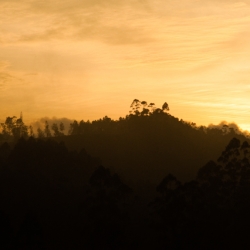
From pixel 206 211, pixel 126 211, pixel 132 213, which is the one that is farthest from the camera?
pixel 132 213

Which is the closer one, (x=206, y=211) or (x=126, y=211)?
(x=206, y=211)

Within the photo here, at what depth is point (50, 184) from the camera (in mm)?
130250

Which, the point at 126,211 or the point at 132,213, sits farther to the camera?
the point at 132,213

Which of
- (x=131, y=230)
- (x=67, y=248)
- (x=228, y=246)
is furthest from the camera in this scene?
(x=131, y=230)

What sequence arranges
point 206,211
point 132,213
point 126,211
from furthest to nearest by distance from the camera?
point 132,213
point 126,211
point 206,211

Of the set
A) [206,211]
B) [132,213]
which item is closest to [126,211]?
[132,213]

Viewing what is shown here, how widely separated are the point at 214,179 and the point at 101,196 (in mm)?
23297

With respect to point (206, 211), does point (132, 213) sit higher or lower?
lower

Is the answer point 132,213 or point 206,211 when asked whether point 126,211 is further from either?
point 206,211

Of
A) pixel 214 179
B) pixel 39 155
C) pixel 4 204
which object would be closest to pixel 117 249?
pixel 214 179

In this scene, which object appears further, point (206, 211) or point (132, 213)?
point (132, 213)

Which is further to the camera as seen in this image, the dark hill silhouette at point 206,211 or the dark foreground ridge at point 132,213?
the dark hill silhouette at point 206,211

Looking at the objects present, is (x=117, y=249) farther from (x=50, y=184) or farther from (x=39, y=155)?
(x=39, y=155)

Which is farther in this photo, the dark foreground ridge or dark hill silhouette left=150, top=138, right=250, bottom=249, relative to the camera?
dark hill silhouette left=150, top=138, right=250, bottom=249
